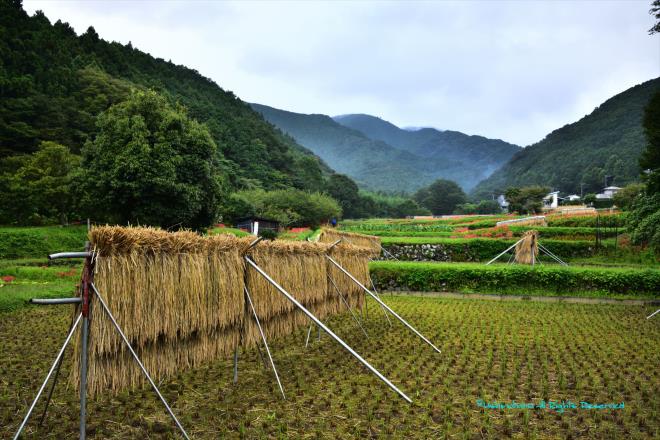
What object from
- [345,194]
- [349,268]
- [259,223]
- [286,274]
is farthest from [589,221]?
[345,194]

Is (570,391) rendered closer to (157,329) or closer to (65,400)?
(157,329)

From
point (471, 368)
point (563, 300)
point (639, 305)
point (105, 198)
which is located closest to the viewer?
point (471, 368)

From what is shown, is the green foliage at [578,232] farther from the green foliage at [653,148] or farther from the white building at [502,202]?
the white building at [502,202]

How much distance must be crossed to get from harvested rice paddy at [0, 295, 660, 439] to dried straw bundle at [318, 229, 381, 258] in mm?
5273

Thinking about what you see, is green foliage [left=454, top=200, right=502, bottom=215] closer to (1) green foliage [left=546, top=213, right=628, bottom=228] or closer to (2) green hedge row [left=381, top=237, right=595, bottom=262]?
(1) green foliage [left=546, top=213, right=628, bottom=228]

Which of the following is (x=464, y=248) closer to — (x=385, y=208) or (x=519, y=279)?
(x=519, y=279)

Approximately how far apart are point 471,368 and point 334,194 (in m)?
101

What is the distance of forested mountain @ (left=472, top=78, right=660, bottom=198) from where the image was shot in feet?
329

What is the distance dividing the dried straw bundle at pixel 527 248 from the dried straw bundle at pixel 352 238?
7609 millimetres

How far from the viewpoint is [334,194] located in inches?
4299

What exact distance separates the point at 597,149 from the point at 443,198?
141 ft

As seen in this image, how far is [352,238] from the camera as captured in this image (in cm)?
2472

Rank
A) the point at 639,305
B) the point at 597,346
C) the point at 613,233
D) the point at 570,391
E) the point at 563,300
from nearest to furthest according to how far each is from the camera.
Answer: the point at 570,391
the point at 597,346
the point at 639,305
the point at 563,300
the point at 613,233

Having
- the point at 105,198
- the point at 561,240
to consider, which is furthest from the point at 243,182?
the point at 561,240
